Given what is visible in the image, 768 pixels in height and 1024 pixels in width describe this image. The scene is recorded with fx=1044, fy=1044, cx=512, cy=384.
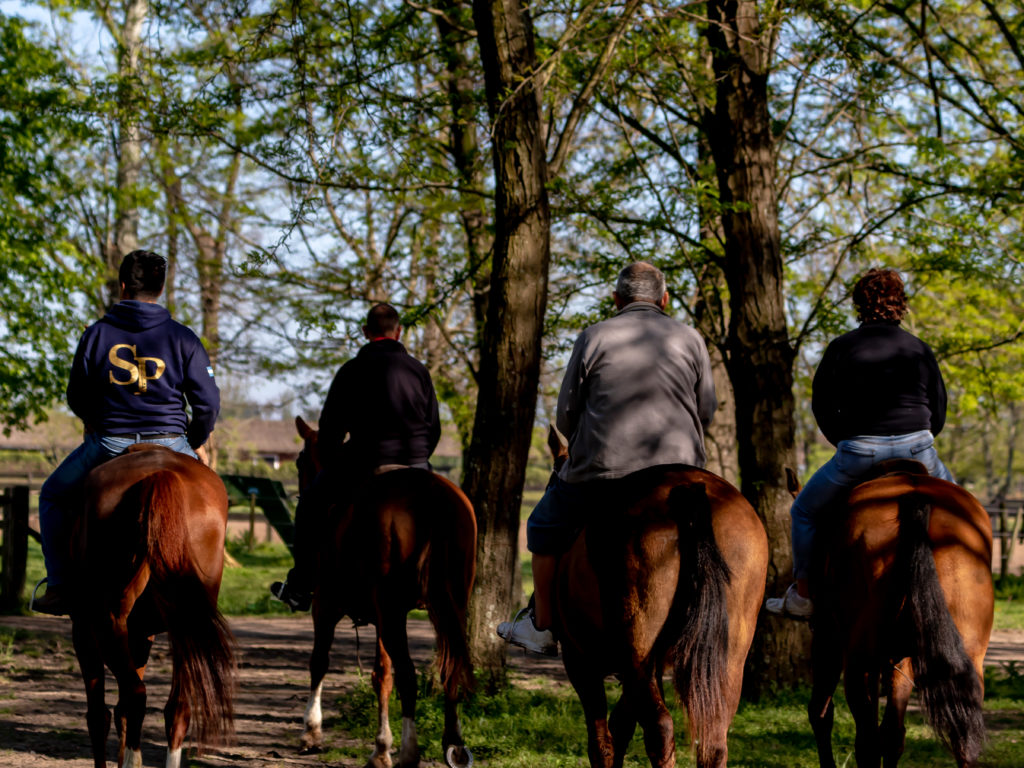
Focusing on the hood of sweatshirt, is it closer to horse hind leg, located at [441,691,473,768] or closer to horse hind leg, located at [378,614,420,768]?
horse hind leg, located at [378,614,420,768]

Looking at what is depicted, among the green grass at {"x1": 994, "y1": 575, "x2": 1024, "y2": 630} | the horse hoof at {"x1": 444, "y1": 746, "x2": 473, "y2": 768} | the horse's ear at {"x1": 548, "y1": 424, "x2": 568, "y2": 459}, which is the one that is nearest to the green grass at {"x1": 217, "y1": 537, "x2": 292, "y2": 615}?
the horse hoof at {"x1": 444, "y1": 746, "x2": 473, "y2": 768}

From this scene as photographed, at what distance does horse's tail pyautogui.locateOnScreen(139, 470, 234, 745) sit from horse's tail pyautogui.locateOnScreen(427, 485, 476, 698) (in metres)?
1.42

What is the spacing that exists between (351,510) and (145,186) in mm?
13941

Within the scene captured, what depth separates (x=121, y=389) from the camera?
5.93 metres

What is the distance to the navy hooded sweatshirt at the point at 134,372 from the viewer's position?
233 inches

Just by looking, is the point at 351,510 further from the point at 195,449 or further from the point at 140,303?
the point at 140,303

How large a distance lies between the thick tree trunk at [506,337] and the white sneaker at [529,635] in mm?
2447

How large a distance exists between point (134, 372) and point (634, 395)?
2.91 metres

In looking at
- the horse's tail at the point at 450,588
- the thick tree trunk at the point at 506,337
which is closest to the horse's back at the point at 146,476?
the horse's tail at the point at 450,588

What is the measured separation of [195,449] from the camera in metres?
6.50

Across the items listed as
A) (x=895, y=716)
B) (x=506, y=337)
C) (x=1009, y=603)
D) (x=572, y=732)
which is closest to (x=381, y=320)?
(x=506, y=337)

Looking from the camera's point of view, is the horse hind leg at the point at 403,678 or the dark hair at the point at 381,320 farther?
the dark hair at the point at 381,320

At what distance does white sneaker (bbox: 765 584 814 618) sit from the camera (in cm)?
590

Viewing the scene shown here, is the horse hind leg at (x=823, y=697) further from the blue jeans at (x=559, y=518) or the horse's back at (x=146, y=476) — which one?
the horse's back at (x=146, y=476)
